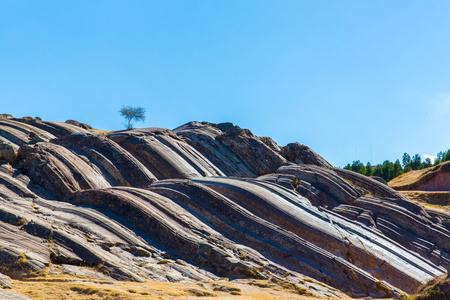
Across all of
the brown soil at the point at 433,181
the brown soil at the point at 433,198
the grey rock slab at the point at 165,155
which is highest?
the brown soil at the point at 433,181

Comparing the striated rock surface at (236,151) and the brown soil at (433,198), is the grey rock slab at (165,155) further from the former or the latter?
the brown soil at (433,198)

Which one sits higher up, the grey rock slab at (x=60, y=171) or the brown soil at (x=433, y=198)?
the brown soil at (x=433, y=198)

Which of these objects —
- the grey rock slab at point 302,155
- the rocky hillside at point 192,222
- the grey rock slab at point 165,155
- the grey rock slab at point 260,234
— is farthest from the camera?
the grey rock slab at point 302,155

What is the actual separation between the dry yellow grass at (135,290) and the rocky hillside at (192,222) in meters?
0.63

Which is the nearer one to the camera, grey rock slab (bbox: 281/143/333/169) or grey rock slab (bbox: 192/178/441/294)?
grey rock slab (bbox: 192/178/441/294)

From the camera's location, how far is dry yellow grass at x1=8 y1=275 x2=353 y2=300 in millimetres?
8195

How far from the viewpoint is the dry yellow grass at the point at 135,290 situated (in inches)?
323

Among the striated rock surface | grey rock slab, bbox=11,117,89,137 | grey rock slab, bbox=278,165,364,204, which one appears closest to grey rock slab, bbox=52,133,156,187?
grey rock slab, bbox=11,117,89,137

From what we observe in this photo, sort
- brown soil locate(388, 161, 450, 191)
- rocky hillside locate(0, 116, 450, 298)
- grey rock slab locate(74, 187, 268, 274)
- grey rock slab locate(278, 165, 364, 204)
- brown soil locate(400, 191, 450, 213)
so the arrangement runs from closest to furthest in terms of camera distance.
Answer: rocky hillside locate(0, 116, 450, 298) → grey rock slab locate(74, 187, 268, 274) → grey rock slab locate(278, 165, 364, 204) → brown soil locate(400, 191, 450, 213) → brown soil locate(388, 161, 450, 191)

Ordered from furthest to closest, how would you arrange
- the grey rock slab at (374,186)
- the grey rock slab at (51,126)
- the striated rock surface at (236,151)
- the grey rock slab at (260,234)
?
the grey rock slab at (51,126) < the striated rock surface at (236,151) < the grey rock slab at (374,186) < the grey rock slab at (260,234)

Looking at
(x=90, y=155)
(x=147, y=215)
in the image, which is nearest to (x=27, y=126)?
(x=90, y=155)

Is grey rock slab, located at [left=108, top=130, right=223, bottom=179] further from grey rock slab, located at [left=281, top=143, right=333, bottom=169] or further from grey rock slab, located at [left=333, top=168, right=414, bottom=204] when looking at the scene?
grey rock slab, located at [left=333, top=168, right=414, bottom=204]

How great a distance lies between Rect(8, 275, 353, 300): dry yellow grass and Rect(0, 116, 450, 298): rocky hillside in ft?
2.08

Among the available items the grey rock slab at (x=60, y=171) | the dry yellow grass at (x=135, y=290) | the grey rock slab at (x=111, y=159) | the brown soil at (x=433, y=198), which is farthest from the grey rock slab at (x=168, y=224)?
the brown soil at (x=433, y=198)
